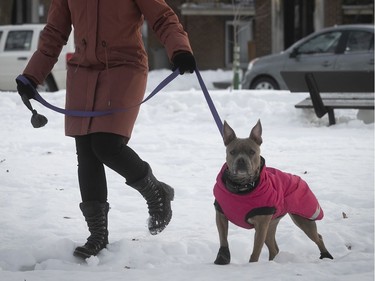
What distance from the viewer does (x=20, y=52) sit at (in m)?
16.2

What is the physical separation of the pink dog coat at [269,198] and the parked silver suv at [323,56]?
1091 cm

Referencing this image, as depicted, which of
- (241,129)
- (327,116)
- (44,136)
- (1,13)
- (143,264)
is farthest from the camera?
(1,13)

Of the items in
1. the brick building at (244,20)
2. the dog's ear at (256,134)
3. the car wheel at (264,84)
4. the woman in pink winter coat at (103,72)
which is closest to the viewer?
the dog's ear at (256,134)

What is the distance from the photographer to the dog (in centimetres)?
418

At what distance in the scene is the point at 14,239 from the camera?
16.3 ft

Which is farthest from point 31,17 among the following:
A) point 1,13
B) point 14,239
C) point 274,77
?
point 14,239

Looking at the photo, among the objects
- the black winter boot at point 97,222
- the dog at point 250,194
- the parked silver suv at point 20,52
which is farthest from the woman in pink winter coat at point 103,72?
the parked silver suv at point 20,52

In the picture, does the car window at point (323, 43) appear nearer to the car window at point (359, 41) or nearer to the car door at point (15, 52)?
the car window at point (359, 41)

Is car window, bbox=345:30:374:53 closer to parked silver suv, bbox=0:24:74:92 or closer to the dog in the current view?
parked silver suv, bbox=0:24:74:92

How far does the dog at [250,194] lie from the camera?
4184mm

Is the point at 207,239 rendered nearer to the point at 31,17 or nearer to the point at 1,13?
the point at 1,13

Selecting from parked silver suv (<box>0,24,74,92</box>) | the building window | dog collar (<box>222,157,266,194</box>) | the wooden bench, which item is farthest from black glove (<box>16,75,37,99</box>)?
the building window

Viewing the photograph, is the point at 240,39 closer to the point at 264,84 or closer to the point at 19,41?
the point at 264,84

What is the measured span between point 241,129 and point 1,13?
503 inches
